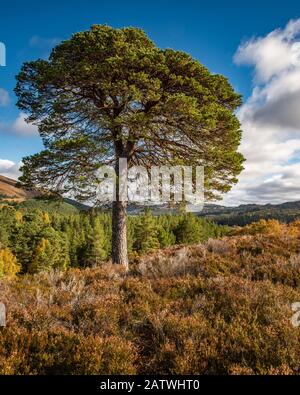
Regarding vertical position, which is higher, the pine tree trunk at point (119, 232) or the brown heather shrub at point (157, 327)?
the pine tree trunk at point (119, 232)

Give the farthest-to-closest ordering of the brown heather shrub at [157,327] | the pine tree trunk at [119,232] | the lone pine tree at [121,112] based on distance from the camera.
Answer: the pine tree trunk at [119,232], the lone pine tree at [121,112], the brown heather shrub at [157,327]

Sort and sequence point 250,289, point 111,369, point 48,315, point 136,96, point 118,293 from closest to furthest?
point 111,369, point 48,315, point 250,289, point 118,293, point 136,96

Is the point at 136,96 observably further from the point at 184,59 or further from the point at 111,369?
the point at 111,369

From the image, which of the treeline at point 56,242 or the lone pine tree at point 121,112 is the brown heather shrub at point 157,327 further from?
the treeline at point 56,242

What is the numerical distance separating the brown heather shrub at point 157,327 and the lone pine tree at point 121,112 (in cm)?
574

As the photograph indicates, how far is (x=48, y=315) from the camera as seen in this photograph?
5086 millimetres

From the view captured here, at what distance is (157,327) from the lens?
4711 millimetres

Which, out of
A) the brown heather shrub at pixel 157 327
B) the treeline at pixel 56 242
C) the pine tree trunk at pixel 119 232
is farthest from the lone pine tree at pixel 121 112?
the treeline at pixel 56 242

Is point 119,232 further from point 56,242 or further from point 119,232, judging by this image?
point 56,242

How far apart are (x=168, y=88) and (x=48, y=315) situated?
9992 millimetres

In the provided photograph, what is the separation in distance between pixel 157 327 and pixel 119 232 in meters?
8.49

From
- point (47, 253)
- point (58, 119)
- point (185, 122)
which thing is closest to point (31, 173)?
point (58, 119)

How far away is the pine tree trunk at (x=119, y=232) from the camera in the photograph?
42.2 feet

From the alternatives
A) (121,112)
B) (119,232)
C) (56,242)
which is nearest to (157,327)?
(119,232)
